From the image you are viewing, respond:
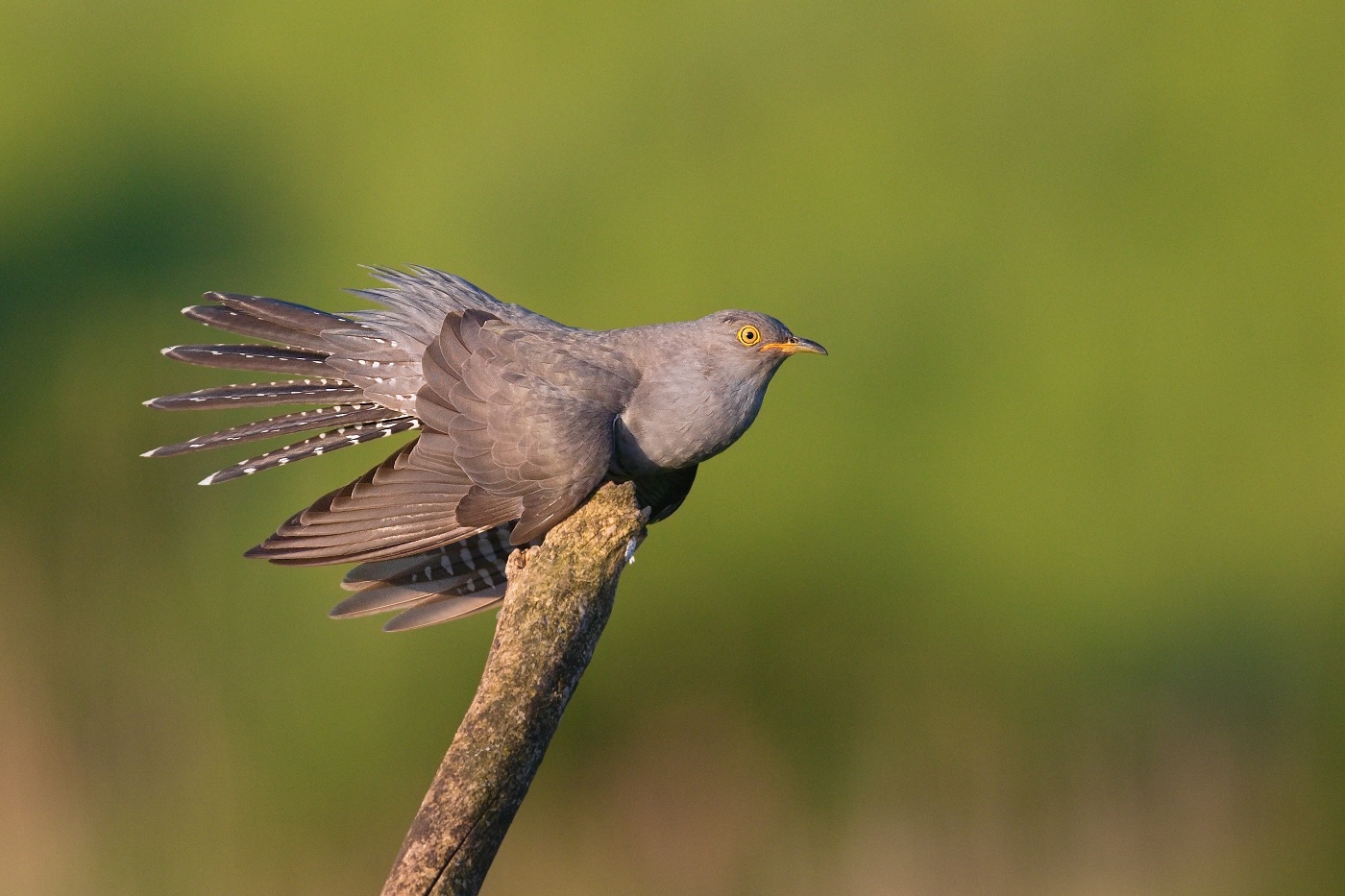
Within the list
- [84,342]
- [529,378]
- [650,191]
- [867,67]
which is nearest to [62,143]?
[84,342]

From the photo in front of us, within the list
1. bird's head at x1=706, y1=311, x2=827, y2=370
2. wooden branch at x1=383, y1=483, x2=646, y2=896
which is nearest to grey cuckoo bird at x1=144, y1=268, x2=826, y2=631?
bird's head at x1=706, y1=311, x2=827, y2=370

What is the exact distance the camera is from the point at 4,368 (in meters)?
5.23

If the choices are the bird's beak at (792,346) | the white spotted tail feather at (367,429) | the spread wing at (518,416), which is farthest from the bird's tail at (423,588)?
the bird's beak at (792,346)

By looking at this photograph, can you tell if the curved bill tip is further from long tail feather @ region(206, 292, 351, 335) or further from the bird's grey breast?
long tail feather @ region(206, 292, 351, 335)

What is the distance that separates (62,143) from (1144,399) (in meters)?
5.21

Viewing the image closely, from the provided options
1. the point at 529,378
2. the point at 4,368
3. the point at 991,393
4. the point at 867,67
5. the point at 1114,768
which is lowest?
the point at 1114,768

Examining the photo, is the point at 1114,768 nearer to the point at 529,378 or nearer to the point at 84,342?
the point at 529,378

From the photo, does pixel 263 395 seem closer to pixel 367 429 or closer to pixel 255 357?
pixel 255 357

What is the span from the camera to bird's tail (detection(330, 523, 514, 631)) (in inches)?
115

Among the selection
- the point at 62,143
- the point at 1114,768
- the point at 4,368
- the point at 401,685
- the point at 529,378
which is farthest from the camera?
the point at 62,143

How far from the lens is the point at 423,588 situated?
9.66ft

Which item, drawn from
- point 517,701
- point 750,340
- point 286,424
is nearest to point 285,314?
point 286,424

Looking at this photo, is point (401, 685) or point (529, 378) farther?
point (401, 685)

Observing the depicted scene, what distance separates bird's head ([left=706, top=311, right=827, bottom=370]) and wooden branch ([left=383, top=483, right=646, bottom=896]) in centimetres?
77
